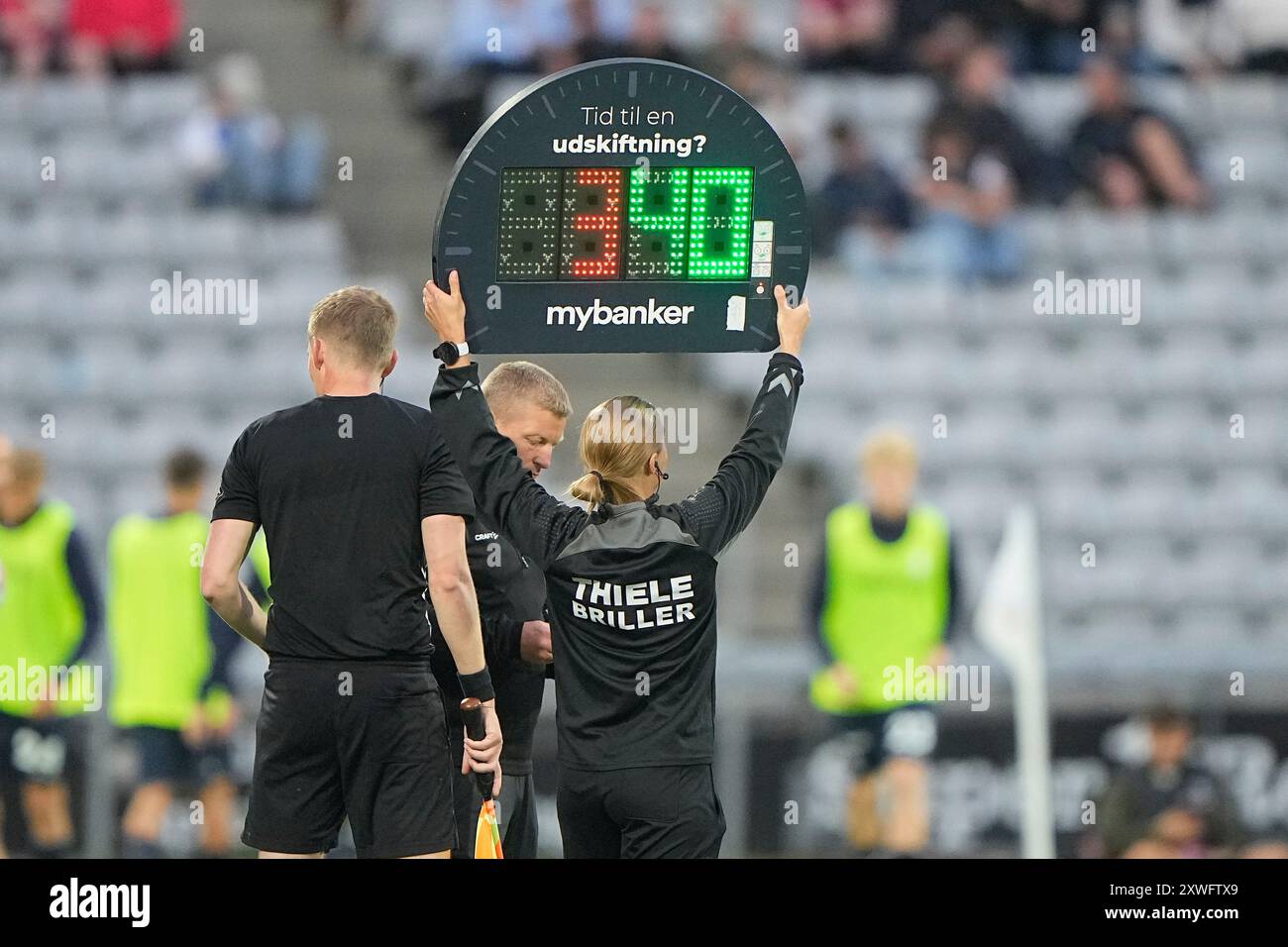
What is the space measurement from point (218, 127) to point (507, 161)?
16.9 feet

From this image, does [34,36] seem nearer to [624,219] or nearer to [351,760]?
[624,219]

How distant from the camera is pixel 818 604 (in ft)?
21.7

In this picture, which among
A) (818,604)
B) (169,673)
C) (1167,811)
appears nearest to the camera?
(1167,811)

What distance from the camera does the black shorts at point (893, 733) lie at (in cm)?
647

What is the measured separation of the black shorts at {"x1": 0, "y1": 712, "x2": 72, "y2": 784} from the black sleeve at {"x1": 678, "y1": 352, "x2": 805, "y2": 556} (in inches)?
129

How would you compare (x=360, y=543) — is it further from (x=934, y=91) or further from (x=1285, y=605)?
(x=934, y=91)

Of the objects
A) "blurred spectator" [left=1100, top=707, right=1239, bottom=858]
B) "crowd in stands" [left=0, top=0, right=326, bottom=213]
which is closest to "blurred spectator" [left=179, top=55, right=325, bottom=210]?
"crowd in stands" [left=0, top=0, right=326, bottom=213]

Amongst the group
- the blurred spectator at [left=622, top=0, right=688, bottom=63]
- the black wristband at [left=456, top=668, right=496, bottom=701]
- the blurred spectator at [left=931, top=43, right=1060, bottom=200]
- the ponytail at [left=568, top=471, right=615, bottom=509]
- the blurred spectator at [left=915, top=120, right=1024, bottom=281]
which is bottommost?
the black wristband at [left=456, top=668, right=496, bottom=701]

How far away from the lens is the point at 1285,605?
26.6 ft

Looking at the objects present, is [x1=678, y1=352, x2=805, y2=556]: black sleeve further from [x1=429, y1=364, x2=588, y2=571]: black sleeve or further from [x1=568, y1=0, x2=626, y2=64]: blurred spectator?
[x1=568, y1=0, x2=626, y2=64]: blurred spectator

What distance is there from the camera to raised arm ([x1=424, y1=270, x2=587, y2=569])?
3652 millimetres

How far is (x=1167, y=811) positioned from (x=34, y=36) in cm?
599

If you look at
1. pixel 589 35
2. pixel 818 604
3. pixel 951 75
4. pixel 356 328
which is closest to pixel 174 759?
pixel 818 604
